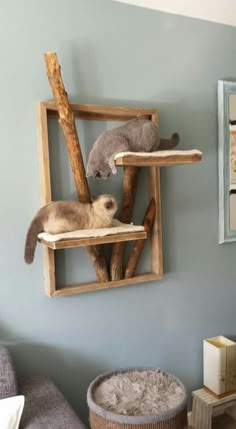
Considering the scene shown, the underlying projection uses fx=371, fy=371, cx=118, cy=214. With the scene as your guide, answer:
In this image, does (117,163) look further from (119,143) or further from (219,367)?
(219,367)

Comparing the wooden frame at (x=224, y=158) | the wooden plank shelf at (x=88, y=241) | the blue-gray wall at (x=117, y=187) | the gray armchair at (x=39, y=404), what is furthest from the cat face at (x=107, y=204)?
the wooden frame at (x=224, y=158)

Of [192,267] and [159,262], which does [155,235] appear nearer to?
[159,262]

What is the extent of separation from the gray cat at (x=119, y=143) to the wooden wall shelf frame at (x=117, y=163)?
0.26ft

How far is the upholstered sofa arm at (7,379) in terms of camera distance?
4.49 ft

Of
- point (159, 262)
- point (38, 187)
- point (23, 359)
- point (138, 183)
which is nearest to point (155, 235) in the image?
point (159, 262)

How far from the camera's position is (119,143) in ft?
5.02

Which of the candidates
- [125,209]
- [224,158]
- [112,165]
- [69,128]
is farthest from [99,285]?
[224,158]

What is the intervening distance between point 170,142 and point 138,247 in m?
0.54

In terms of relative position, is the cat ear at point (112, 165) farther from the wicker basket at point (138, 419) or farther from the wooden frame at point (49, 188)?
the wicker basket at point (138, 419)

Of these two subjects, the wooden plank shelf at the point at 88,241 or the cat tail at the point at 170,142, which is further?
the cat tail at the point at 170,142

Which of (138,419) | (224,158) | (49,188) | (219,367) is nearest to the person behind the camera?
(138,419)

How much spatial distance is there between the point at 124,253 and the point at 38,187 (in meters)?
0.55

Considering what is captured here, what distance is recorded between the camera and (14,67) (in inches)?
63.1

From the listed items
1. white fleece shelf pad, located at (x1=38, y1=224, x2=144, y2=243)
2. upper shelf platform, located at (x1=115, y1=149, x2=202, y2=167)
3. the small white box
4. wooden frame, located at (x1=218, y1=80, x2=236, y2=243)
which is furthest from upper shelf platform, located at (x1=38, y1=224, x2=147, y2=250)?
the small white box
